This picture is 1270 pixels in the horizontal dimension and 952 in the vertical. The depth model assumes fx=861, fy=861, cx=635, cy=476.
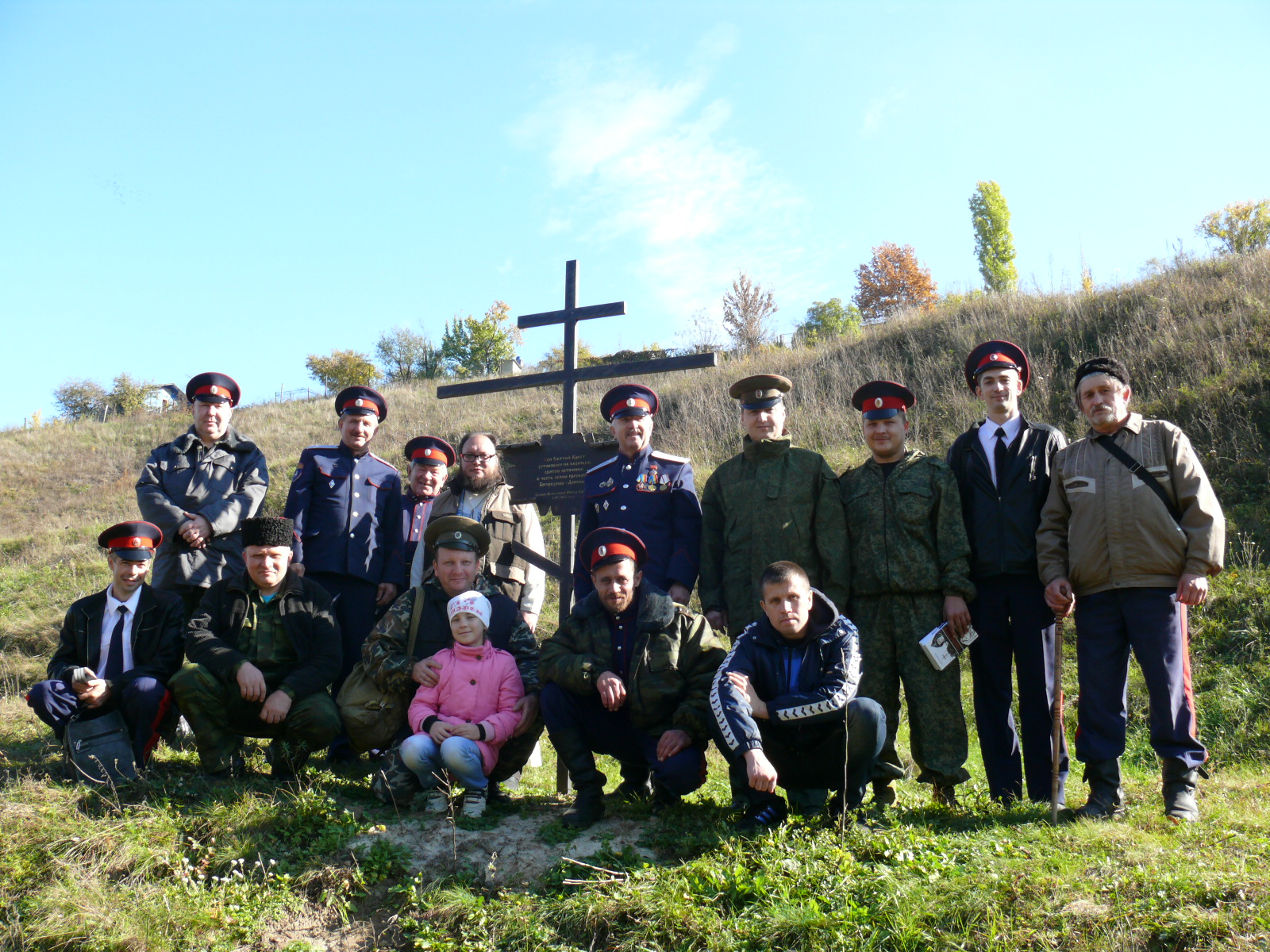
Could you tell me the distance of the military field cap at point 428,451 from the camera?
603 cm

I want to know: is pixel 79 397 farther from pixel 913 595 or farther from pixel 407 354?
pixel 913 595

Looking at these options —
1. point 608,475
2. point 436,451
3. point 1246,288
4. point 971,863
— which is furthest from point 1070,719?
point 1246,288

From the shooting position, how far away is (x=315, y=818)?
4.34m

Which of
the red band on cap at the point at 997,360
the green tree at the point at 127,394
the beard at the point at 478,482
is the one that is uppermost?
the green tree at the point at 127,394

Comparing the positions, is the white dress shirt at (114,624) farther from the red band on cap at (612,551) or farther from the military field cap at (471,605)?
the red band on cap at (612,551)

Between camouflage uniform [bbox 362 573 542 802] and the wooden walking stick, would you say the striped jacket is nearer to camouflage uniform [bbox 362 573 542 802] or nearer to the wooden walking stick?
the wooden walking stick

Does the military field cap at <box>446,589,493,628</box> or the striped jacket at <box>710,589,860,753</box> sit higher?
the military field cap at <box>446,589,493,628</box>

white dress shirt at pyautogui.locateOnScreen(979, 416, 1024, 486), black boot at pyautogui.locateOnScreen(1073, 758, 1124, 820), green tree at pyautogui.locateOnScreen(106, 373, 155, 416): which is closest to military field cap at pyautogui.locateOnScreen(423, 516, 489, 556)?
white dress shirt at pyautogui.locateOnScreen(979, 416, 1024, 486)

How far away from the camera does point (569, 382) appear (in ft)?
20.3

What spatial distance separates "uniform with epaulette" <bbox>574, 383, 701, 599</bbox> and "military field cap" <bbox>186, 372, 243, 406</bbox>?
8.61ft

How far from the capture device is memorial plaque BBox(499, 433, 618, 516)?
591cm

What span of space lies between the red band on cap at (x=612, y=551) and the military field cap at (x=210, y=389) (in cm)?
289

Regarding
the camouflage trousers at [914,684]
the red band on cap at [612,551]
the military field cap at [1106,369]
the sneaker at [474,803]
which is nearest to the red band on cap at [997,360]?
the military field cap at [1106,369]

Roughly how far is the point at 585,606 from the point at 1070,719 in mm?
4408
